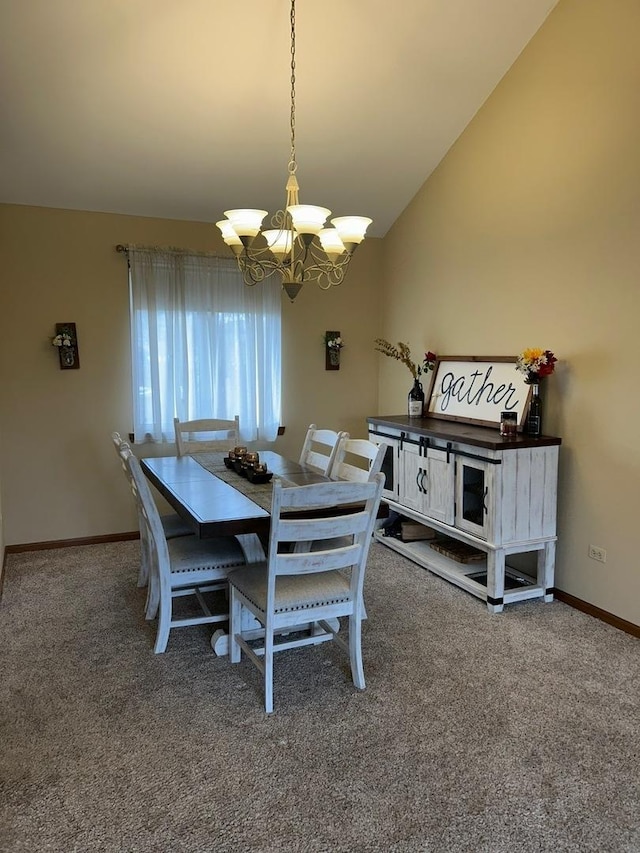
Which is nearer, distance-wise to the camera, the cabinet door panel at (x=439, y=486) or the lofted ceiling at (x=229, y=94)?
the lofted ceiling at (x=229, y=94)

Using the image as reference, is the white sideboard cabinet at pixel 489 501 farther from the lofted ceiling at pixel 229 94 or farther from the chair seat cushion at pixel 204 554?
the lofted ceiling at pixel 229 94

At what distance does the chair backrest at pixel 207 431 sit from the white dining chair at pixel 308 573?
63.7 inches

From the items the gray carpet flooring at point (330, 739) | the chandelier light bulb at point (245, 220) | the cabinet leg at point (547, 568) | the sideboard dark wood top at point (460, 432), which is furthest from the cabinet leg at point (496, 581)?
the chandelier light bulb at point (245, 220)

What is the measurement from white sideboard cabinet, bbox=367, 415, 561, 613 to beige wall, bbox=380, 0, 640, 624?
17 cm

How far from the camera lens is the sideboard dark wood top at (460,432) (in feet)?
11.2

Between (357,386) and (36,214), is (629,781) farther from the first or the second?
(36,214)

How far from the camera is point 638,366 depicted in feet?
10.2

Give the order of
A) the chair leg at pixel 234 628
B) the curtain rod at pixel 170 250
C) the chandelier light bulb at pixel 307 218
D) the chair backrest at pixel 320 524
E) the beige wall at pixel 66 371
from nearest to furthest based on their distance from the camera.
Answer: the chair backrest at pixel 320 524 → the chandelier light bulb at pixel 307 218 → the chair leg at pixel 234 628 → the beige wall at pixel 66 371 → the curtain rod at pixel 170 250

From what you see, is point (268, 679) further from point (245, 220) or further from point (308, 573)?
point (245, 220)

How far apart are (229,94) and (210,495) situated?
2478mm

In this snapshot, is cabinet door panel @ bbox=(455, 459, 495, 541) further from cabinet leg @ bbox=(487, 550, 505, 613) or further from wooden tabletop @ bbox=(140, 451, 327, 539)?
wooden tabletop @ bbox=(140, 451, 327, 539)

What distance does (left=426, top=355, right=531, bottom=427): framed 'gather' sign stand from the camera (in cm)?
387

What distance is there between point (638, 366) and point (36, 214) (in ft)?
13.4

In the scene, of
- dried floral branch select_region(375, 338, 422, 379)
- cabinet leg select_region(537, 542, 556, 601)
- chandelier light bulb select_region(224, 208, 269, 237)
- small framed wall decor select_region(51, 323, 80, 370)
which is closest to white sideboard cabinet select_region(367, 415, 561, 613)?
cabinet leg select_region(537, 542, 556, 601)
